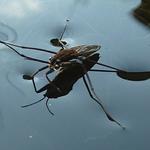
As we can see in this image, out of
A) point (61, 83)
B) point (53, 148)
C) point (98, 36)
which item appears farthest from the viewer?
point (98, 36)

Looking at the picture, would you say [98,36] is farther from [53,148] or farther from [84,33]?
[53,148]

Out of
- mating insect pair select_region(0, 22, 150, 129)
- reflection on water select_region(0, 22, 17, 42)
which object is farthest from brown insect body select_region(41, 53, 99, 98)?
reflection on water select_region(0, 22, 17, 42)

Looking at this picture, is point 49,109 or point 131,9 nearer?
point 49,109

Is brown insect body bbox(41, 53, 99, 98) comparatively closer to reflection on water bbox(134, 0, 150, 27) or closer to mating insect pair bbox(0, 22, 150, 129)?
mating insect pair bbox(0, 22, 150, 129)

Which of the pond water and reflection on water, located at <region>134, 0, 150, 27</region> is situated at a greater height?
reflection on water, located at <region>134, 0, 150, 27</region>

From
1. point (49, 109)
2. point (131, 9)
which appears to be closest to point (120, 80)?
point (49, 109)

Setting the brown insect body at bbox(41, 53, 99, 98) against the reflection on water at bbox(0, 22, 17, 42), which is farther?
the reflection on water at bbox(0, 22, 17, 42)

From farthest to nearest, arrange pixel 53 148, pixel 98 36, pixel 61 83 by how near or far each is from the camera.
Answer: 1. pixel 98 36
2. pixel 61 83
3. pixel 53 148
